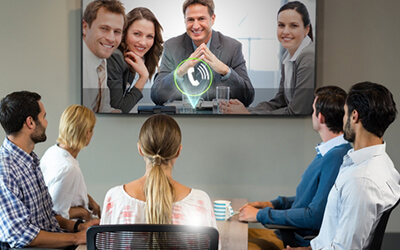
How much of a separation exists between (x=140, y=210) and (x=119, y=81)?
2.07 meters

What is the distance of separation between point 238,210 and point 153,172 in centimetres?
123

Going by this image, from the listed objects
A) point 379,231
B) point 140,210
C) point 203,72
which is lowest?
point 379,231

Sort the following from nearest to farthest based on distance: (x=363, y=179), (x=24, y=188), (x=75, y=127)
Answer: (x=363, y=179), (x=24, y=188), (x=75, y=127)

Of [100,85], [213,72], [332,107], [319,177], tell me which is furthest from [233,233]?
[100,85]

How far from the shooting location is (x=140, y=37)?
11.8 ft

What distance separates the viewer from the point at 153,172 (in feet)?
5.59

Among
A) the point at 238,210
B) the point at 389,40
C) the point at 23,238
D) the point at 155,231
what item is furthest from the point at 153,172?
the point at 389,40

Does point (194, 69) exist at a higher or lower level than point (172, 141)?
higher

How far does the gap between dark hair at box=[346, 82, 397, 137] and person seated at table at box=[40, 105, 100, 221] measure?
153 cm

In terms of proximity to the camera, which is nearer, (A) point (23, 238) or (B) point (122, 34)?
(A) point (23, 238)

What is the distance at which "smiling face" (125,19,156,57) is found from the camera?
3580 millimetres

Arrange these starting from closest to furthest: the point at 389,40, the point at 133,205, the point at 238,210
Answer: the point at 133,205, the point at 238,210, the point at 389,40

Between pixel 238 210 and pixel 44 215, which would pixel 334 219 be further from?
pixel 44 215

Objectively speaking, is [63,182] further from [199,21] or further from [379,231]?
[199,21]
